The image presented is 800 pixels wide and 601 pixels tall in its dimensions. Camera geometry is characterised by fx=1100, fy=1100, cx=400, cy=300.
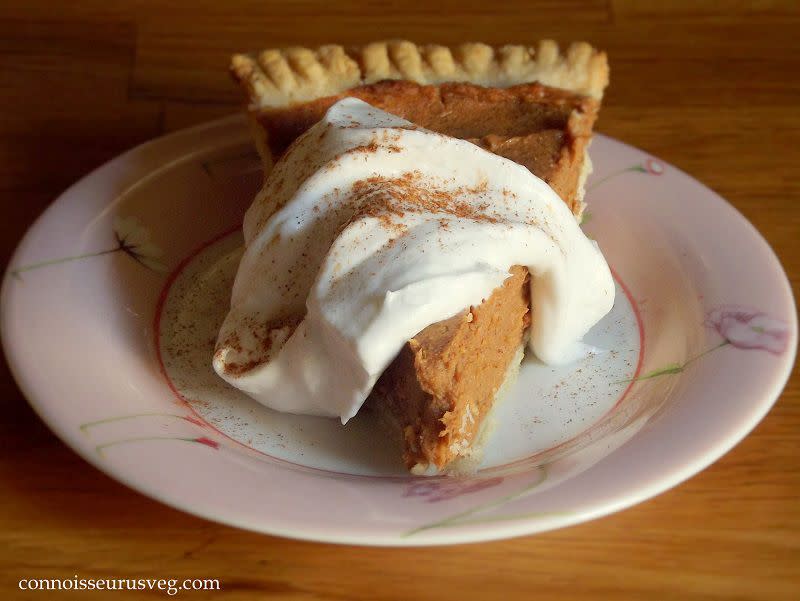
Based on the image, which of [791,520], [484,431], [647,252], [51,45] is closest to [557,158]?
[647,252]

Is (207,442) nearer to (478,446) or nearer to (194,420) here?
(194,420)

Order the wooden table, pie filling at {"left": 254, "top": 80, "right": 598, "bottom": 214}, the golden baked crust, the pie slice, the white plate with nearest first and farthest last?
the white plate, the wooden table, the pie slice, pie filling at {"left": 254, "top": 80, "right": 598, "bottom": 214}, the golden baked crust

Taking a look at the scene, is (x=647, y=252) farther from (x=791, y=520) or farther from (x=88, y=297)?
(x=88, y=297)

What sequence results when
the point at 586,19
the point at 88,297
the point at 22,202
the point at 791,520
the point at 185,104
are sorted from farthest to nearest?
the point at 586,19
the point at 185,104
the point at 22,202
the point at 88,297
the point at 791,520

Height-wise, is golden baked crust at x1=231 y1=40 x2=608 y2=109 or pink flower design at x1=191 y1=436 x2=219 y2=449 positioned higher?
golden baked crust at x1=231 y1=40 x2=608 y2=109

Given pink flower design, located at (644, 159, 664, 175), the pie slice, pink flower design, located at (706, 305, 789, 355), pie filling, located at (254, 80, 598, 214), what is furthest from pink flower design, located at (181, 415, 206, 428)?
pink flower design, located at (644, 159, 664, 175)

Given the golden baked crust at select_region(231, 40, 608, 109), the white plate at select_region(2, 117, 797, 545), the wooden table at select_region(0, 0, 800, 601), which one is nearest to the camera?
the white plate at select_region(2, 117, 797, 545)

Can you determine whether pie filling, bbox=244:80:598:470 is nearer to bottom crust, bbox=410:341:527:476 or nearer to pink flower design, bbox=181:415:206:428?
bottom crust, bbox=410:341:527:476
